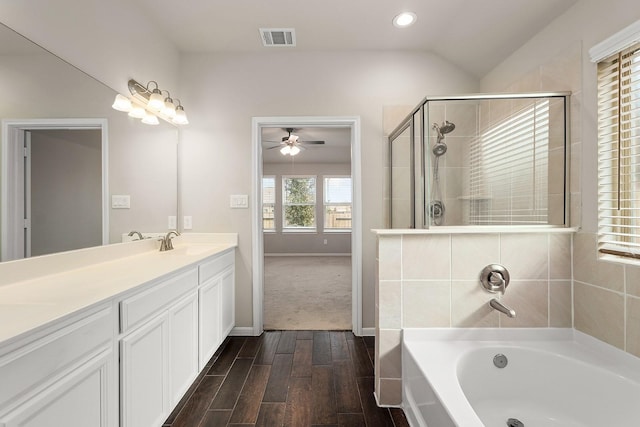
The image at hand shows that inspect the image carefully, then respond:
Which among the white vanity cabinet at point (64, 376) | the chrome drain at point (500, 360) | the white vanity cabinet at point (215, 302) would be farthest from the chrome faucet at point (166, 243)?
the chrome drain at point (500, 360)

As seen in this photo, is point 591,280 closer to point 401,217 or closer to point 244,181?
point 401,217

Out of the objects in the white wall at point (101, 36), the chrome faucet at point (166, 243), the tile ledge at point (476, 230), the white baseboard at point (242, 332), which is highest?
the white wall at point (101, 36)

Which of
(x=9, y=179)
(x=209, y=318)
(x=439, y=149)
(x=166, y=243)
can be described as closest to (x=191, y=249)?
(x=166, y=243)

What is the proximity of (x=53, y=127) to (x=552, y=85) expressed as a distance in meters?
2.86

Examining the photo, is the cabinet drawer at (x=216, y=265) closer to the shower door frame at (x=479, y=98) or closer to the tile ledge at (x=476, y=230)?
the tile ledge at (x=476, y=230)

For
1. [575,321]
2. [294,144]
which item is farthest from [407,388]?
[294,144]

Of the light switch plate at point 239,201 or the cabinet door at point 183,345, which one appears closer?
the cabinet door at point 183,345

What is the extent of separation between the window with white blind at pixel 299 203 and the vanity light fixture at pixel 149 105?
4.69 meters

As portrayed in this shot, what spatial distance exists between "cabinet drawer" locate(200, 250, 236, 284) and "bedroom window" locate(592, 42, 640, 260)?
2.34 m

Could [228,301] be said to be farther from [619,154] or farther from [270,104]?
[619,154]

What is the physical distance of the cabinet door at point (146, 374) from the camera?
1185 mm

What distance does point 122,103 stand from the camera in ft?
6.27

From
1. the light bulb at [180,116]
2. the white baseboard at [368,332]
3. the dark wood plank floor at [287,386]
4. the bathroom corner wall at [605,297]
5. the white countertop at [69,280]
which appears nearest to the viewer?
the white countertop at [69,280]

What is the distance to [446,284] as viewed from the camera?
5.36 feet
